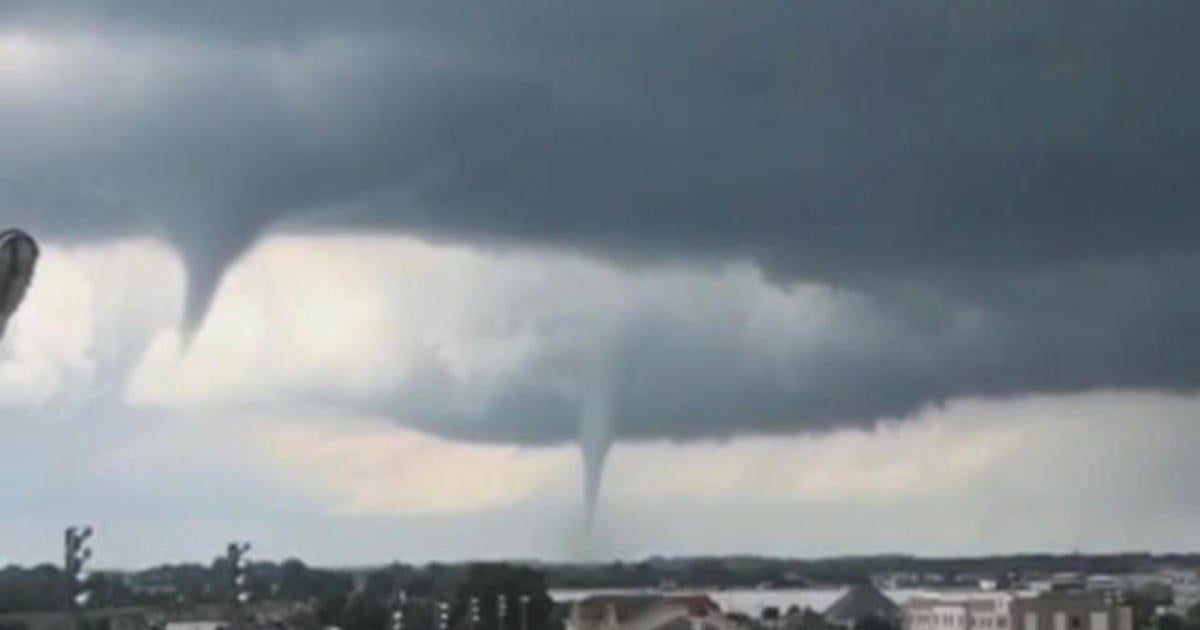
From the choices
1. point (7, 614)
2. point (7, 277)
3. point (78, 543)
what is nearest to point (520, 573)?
point (7, 614)

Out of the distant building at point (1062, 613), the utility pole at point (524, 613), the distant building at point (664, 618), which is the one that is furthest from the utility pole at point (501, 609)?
the distant building at point (1062, 613)

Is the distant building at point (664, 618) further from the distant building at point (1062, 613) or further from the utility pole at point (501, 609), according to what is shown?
the distant building at point (1062, 613)

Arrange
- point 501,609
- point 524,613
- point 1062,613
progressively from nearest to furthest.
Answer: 1. point 501,609
2. point 524,613
3. point 1062,613

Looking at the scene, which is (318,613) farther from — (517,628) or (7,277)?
(7,277)

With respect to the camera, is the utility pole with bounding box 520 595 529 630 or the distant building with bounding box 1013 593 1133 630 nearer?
the utility pole with bounding box 520 595 529 630

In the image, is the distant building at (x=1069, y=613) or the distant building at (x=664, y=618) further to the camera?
the distant building at (x=664, y=618)

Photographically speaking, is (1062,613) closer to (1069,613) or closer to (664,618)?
(1069,613)

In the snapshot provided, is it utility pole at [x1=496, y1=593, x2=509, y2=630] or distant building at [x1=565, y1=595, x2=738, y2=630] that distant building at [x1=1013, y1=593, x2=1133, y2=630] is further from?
utility pole at [x1=496, y1=593, x2=509, y2=630]

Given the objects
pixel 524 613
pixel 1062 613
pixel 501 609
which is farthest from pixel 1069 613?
pixel 501 609

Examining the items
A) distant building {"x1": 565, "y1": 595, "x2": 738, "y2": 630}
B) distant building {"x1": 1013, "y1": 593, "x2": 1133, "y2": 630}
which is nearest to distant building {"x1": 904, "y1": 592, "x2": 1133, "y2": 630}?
distant building {"x1": 1013, "y1": 593, "x2": 1133, "y2": 630}

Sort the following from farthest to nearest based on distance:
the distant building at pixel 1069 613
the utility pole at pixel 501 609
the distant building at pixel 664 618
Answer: the distant building at pixel 664 618
the distant building at pixel 1069 613
the utility pole at pixel 501 609

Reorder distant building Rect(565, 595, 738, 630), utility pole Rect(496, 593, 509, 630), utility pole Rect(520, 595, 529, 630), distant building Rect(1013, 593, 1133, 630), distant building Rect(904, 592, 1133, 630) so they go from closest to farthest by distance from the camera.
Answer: utility pole Rect(496, 593, 509, 630) → utility pole Rect(520, 595, 529, 630) → distant building Rect(1013, 593, 1133, 630) → distant building Rect(904, 592, 1133, 630) → distant building Rect(565, 595, 738, 630)
